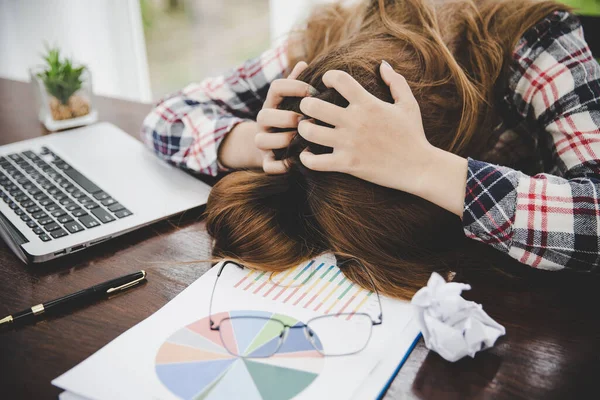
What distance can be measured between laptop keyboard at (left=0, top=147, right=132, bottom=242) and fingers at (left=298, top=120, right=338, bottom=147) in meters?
0.30

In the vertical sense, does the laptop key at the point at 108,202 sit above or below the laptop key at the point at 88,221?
above

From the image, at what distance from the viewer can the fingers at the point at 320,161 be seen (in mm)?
597

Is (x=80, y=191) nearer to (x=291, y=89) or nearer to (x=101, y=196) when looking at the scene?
(x=101, y=196)

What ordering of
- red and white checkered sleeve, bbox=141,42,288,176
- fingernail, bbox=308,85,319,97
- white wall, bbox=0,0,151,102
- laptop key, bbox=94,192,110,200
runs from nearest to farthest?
fingernail, bbox=308,85,319,97 → laptop key, bbox=94,192,110,200 → red and white checkered sleeve, bbox=141,42,288,176 → white wall, bbox=0,0,151,102

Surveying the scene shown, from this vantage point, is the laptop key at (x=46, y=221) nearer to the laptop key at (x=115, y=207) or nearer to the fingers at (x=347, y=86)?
the laptop key at (x=115, y=207)

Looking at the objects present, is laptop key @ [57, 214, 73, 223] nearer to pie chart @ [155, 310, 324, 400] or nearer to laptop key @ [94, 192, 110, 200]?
laptop key @ [94, 192, 110, 200]

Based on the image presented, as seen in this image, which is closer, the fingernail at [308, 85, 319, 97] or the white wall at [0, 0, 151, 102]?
the fingernail at [308, 85, 319, 97]

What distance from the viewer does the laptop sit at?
25.8 inches

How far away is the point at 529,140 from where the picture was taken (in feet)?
3.05

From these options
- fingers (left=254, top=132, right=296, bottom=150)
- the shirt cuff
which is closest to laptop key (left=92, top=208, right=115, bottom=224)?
fingers (left=254, top=132, right=296, bottom=150)

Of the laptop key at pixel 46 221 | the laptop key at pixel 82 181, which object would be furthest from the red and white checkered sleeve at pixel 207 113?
the laptop key at pixel 46 221

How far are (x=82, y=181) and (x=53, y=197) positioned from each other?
0.07 m

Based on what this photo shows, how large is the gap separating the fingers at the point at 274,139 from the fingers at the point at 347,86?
3.9 inches

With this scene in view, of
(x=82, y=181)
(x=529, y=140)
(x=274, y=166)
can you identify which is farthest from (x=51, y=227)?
(x=529, y=140)
